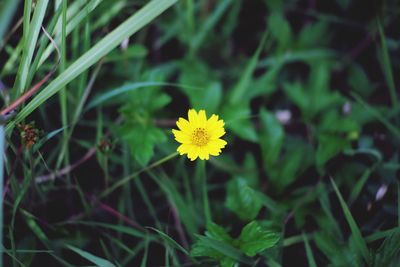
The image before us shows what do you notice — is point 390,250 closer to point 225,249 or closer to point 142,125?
point 225,249

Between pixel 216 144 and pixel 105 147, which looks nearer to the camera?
pixel 216 144

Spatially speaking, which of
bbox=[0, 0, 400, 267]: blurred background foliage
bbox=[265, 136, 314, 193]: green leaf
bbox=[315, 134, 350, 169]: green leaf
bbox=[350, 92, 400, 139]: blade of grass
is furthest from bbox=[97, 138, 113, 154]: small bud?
bbox=[350, 92, 400, 139]: blade of grass

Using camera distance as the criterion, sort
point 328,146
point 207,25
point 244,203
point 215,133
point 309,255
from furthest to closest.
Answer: point 207,25, point 328,146, point 244,203, point 309,255, point 215,133

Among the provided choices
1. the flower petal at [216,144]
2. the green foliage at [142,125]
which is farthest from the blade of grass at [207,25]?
the flower petal at [216,144]

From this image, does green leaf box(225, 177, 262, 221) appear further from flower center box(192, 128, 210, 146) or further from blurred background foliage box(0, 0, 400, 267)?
flower center box(192, 128, 210, 146)

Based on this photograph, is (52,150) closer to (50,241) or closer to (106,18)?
(50,241)

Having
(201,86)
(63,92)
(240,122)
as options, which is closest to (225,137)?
(240,122)

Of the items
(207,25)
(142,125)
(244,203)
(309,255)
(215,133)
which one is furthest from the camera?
(207,25)

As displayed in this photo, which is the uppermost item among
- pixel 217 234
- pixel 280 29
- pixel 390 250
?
pixel 280 29
